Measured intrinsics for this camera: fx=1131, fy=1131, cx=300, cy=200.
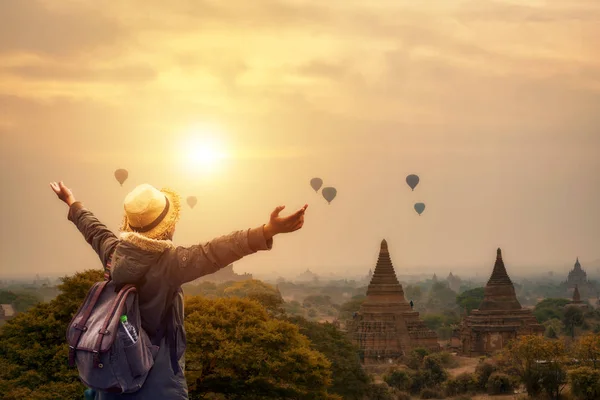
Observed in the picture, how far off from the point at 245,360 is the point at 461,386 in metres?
27.2

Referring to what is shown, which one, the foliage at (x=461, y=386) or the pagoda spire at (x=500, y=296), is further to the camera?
the pagoda spire at (x=500, y=296)

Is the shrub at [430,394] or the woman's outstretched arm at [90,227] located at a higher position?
the shrub at [430,394]

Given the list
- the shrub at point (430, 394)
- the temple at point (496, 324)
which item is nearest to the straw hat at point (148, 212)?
the shrub at point (430, 394)

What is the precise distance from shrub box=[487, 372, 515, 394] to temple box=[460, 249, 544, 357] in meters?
28.0

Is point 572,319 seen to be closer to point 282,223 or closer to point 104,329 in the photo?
point 282,223

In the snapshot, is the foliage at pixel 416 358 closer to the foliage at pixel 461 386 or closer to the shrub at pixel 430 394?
the foliage at pixel 461 386

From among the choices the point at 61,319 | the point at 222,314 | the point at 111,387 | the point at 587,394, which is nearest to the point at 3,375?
the point at 61,319

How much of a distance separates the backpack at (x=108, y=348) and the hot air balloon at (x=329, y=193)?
3848 inches

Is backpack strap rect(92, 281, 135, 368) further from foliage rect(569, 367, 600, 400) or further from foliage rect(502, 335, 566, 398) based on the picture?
foliage rect(502, 335, 566, 398)

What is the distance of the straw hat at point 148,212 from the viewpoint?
684 centimetres

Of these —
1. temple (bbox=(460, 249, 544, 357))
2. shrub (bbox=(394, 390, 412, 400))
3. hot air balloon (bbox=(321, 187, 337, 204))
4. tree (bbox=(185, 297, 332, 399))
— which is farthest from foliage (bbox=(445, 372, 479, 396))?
hot air balloon (bbox=(321, 187, 337, 204))

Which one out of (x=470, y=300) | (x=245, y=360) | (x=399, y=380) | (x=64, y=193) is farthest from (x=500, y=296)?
(x=64, y=193)

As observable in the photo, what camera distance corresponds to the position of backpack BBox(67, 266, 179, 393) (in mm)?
6305

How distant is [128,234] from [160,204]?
28 centimetres
